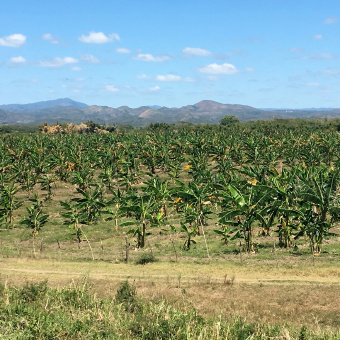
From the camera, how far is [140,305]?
56.1 ft

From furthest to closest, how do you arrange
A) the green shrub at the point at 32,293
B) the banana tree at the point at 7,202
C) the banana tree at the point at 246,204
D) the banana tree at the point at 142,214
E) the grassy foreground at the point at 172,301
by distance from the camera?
1. the banana tree at the point at 7,202
2. the banana tree at the point at 142,214
3. the banana tree at the point at 246,204
4. the green shrub at the point at 32,293
5. the grassy foreground at the point at 172,301

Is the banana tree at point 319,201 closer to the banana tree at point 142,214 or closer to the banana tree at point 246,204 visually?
the banana tree at point 246,204

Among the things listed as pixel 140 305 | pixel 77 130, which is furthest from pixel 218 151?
pixel 77 130

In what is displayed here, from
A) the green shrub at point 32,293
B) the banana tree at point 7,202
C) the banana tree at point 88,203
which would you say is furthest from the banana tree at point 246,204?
the banana tree at point 7,202

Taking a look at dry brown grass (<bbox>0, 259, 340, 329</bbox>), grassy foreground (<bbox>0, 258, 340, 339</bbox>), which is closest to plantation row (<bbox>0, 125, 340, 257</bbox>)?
dry brown grass (<bbox>0, 259, 340, 329</bbox>)

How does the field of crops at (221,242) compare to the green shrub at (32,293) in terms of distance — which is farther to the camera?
the field of crops at (221,242)

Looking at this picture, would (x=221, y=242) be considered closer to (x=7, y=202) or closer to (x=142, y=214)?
(x=142, y=214)

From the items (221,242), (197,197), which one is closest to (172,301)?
(197,197)

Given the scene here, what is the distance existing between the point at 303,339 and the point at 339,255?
15.7m

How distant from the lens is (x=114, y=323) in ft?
48.5

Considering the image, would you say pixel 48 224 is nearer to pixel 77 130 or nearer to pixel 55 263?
pixel 55 263

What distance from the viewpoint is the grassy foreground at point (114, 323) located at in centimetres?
1375

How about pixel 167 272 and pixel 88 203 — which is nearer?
pixel 167 272

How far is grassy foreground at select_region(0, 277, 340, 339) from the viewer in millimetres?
13750
